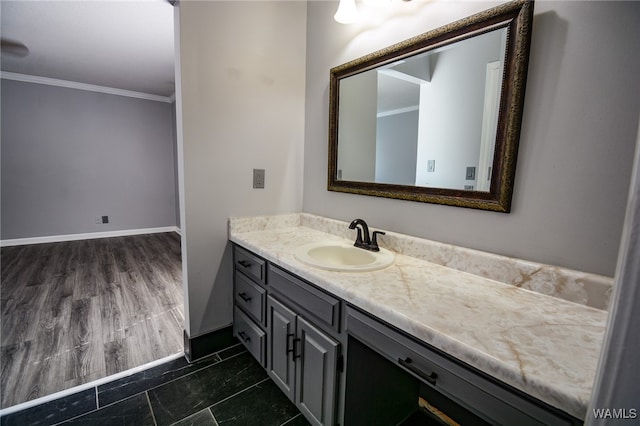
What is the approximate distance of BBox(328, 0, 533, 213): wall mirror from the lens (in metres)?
1.03

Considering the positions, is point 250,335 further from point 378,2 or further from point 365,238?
point 378,2

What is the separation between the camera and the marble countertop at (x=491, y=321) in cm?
58

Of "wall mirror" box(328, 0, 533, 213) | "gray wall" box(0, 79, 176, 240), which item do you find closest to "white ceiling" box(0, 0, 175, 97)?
"gray wall" box(0, 79, 176, 240)

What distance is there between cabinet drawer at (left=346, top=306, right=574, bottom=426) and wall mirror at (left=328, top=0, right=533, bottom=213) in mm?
639

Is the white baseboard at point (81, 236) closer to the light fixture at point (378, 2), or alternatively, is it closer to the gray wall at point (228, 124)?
the gray wall at point (228, 124)

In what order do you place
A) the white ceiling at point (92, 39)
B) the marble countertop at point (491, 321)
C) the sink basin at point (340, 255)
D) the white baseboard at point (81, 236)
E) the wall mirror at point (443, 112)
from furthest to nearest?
1. the white baseboard at point (81, 236)
2. the white ceiling at point (92, 39)
3. the sink basin at point (340, 255)
4. the wall mirror at point (443, 112)
5. the marble countertop at point (491, 321)

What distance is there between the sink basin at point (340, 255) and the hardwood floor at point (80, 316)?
3.96 feet

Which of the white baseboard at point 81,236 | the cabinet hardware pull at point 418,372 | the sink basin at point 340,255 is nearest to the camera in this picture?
the cabinet hardware pull at point 418,372

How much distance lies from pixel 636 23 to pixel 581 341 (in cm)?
89

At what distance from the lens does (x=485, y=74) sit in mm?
1101

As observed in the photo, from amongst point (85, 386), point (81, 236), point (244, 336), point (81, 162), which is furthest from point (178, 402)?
point (81, 162)

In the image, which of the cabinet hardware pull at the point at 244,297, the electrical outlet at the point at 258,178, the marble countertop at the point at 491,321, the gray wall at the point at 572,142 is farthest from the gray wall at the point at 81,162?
the gray wall at the point at 572,142

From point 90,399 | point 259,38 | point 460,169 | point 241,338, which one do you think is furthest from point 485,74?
point 90,399

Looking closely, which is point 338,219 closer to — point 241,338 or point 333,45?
point 241,338
